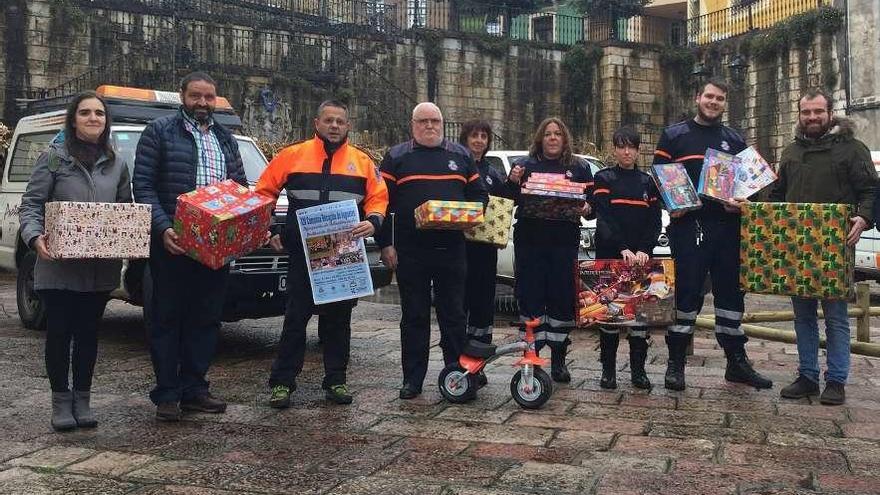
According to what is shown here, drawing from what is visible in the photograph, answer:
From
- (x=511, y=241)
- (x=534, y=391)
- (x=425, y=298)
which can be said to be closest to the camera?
(x=534, y=391)

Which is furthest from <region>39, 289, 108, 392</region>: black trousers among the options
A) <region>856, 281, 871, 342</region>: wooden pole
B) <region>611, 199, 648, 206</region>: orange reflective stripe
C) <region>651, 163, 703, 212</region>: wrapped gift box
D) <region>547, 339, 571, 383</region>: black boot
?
<region>856, 281, 871, 342</region>: wooden pole

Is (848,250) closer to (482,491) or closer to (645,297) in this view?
(645,297)

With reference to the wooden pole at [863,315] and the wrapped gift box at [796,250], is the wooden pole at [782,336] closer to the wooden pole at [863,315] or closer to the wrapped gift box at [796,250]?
the wooden pole at [863,315]

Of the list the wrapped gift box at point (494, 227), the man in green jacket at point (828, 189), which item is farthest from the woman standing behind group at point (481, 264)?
the man in green jacket at point (828, 189)

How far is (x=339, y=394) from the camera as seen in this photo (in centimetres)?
546

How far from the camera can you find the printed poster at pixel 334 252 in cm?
525

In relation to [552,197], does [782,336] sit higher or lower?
lower

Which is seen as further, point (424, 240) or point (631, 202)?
point (631, 202)

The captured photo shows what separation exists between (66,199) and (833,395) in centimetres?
472

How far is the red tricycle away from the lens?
17.5ft

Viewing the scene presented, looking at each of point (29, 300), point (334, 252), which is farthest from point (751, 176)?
point (29, 300)

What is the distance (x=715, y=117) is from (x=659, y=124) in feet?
71.8

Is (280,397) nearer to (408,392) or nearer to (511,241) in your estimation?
(408,392)

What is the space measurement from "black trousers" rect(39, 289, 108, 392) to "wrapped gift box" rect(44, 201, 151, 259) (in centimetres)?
34
